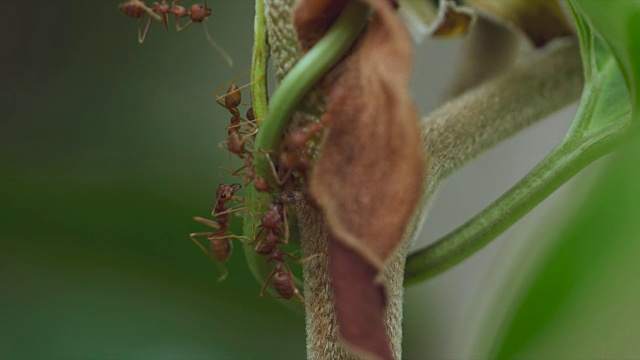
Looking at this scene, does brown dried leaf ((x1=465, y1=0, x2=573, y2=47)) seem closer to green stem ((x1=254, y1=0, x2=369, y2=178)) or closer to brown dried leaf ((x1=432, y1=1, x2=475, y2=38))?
brown dried leaf ((x1=432, y1=1, x2=475, y2=38))

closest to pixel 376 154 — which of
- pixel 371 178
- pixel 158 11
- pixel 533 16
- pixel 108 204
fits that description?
pixel 371 178

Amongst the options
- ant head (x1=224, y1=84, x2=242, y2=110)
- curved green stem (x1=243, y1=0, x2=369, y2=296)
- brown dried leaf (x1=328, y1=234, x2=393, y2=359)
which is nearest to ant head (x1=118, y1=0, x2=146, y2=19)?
ant head (x1=224, y1=84, x2=242, y2=110)

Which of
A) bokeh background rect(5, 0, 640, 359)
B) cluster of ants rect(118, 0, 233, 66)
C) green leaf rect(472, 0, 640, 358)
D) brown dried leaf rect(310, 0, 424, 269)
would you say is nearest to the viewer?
brown dried leaf rect(310, 0, 424, 269)

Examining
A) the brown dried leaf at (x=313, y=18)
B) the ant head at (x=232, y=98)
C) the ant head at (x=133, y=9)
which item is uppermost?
the ant head at (x=133, y=9)

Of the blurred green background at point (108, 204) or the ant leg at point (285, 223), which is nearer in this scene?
the ant leg at point (285, 223)

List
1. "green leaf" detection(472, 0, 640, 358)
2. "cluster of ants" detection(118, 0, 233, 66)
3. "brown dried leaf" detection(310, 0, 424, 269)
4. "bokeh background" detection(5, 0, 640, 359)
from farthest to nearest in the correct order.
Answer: "bokeh background" detection(5, 0, 640, 359) → "cluster of ants" detection(118, 0, 233, 66) → "green leaf" detection(472, 0, 640, 358) → "brown dried leaf" detection(310, 0, 424, 269)

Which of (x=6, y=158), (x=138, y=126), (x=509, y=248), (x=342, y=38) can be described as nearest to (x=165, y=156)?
(x=138, y=126)

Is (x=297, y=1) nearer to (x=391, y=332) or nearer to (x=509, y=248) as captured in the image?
(x=391, y=332)

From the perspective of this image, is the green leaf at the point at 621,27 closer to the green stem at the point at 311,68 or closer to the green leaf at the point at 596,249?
the green leaf at the point at 596,249

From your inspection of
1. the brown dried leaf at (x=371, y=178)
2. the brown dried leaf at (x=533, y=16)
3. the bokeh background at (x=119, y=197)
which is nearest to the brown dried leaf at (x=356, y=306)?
the brown dried leaf at (x=371, y=178)
